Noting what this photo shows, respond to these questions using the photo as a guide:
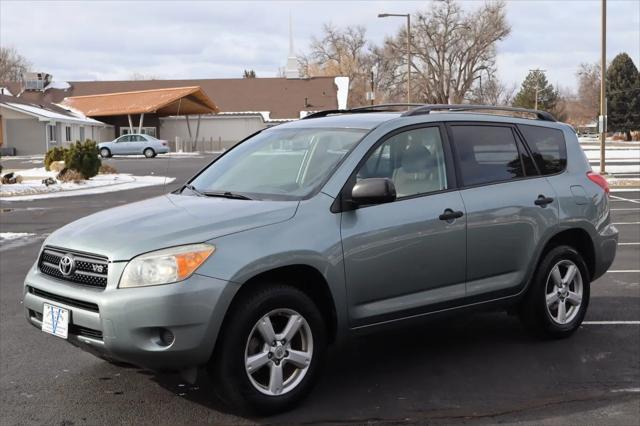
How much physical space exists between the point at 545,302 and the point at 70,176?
22917mm

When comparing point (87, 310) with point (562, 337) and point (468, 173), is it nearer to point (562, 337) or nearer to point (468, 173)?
point (468, 173)

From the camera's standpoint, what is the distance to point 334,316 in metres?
4.61

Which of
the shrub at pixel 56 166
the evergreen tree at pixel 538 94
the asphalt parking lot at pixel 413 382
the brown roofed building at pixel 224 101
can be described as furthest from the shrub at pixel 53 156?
the evergreen tree at pixel 538 94

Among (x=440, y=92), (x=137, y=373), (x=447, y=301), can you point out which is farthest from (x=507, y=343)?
(x=440, y=92)

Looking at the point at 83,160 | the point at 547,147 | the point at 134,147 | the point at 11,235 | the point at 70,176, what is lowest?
the point at 11,235

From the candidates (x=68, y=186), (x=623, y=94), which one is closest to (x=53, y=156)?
(x=68, y=186)

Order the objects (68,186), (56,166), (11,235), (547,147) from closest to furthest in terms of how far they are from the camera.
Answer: (547,147), (11,235), (68,186), (56,166)

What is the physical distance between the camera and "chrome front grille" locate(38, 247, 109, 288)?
4.14 metres

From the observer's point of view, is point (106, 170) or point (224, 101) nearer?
point (106, 170)

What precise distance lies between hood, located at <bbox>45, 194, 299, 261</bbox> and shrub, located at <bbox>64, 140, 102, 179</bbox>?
897 inches

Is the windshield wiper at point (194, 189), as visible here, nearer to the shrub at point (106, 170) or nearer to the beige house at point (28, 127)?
the shrub at point (106, 170)

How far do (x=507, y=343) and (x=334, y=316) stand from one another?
2.04 m

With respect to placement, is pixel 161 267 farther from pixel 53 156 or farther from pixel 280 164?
pixel 53 156

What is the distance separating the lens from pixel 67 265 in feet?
14.2
